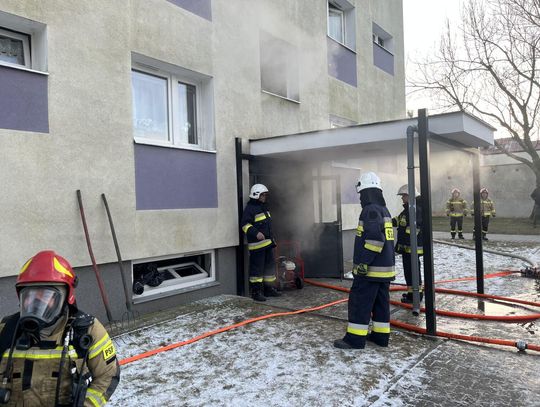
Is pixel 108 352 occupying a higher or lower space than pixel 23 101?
lower

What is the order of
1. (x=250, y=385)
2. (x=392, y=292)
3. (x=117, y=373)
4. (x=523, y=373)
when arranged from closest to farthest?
(x=117, y=373) < (x=250, y=385) < (x=523, y=373) < (x=392, y=292)

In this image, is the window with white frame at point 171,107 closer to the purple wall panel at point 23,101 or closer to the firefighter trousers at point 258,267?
the purple wall panel at point 23,101

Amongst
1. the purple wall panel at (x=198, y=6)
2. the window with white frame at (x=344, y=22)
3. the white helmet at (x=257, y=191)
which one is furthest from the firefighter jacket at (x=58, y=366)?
the window with white frame at (x=344, y=22)

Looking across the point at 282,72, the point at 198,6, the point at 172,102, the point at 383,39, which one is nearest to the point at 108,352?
the point at 172,102

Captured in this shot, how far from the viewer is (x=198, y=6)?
620 centimetres

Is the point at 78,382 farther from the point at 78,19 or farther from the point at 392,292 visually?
the point at 392,292

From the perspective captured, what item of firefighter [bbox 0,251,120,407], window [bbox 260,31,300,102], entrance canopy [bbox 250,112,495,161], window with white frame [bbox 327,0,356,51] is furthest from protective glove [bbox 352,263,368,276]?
window with white frame [bbox 327,0,356,51]

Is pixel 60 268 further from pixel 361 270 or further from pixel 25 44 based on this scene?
pixel 25 44

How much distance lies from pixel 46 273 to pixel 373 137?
4584 mm

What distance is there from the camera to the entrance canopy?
503 centimetres

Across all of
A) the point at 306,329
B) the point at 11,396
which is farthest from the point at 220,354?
the point at 11,396

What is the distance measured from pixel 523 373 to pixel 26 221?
16.4ft

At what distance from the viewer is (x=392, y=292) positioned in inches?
283

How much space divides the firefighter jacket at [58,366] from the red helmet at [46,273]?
0.55 ft
